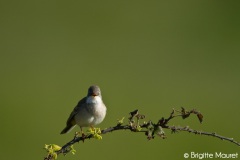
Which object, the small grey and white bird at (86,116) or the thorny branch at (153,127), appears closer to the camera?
the thorny branch at (153,127)

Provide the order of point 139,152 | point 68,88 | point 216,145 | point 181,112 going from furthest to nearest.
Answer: point 68,88
point 216,145
point 139,152
point 181,112

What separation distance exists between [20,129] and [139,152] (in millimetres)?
3421

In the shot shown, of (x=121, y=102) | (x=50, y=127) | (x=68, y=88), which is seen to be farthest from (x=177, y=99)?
(x=50, y=127)

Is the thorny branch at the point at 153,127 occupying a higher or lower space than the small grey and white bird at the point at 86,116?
lower

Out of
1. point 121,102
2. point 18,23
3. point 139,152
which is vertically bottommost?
point 139,152

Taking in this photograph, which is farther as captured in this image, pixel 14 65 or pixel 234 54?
pixel 234 54

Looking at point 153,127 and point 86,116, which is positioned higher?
point 86,116

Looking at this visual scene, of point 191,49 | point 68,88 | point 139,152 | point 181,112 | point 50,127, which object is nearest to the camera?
point 181,112

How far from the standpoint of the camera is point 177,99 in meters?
17.8

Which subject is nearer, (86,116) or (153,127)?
(153,127)

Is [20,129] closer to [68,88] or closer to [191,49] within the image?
[68,88]

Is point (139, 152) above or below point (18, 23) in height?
below

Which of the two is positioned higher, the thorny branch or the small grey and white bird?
the small grey and white bird

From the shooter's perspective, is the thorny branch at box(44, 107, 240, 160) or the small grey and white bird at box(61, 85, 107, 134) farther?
the small grey and white bird at box(61, 85, 107, 134)
